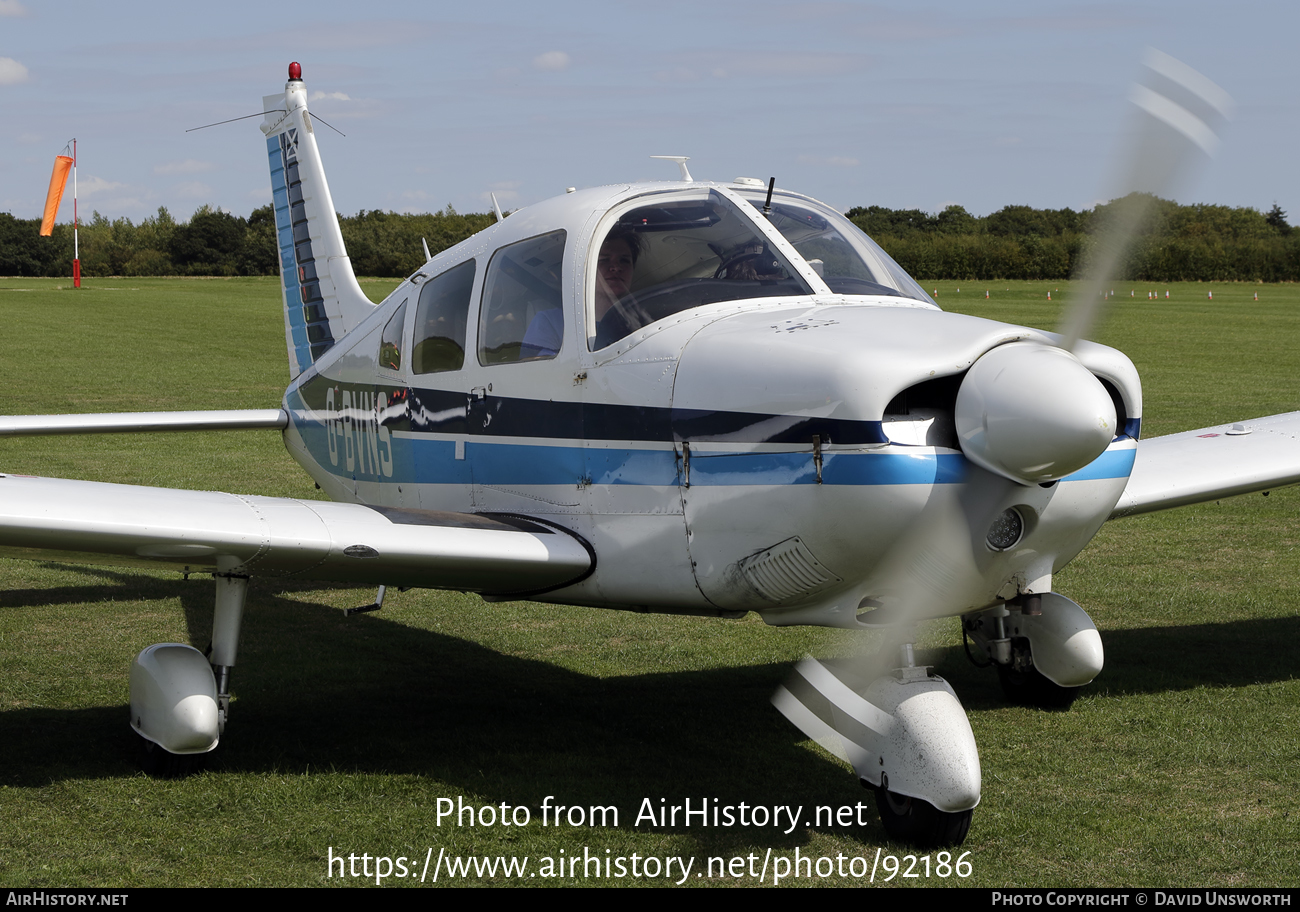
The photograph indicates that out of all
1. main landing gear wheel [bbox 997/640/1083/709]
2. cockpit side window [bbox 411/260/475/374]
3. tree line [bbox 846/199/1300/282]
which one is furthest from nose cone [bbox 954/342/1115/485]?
tree line [bbox 846/199/1300/282]

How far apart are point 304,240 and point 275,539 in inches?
203

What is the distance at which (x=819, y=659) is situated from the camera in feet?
15.7

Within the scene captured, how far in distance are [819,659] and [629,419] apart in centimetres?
115

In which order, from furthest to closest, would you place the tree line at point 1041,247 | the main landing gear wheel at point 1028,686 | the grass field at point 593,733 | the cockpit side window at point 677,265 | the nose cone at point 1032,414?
the tree line at point 1041,247
the main landing gear wheel at point 1028,686
the cockpit side window at point 677,265
the grass field at point 593,733
the nose cone at point 1032,414

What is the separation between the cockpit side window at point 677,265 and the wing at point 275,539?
888 millimetres

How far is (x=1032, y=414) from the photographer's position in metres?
3.83

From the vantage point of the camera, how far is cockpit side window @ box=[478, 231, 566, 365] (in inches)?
215

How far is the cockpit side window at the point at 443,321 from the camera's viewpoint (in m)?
6.07

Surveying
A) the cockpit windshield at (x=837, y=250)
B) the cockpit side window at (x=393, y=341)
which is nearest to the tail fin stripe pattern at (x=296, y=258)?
the cockpit side window at (x=393, y=341)

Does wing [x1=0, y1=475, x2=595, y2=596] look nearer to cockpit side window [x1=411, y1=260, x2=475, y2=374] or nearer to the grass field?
the grass field

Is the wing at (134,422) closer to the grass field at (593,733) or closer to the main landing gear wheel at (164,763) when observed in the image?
the grass field at (593,733)

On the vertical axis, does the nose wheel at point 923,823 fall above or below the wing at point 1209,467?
below

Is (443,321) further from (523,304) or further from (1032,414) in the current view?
(1032,414)
